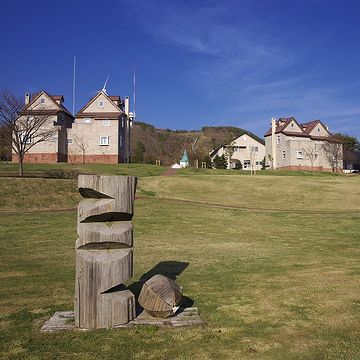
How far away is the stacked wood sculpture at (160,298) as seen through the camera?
20.7 ft

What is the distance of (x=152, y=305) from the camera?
6355 mm

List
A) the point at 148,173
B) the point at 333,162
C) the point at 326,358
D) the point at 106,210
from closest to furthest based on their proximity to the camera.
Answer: the point at 326,358 → the point at 106,210 → the point at 148,173 → the point at 333,162

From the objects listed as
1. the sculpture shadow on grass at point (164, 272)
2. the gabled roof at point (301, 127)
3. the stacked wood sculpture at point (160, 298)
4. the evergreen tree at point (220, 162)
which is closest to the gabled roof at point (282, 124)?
the gabled roof at point (301, 127)

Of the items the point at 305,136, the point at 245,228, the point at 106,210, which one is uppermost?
the point at 305,136

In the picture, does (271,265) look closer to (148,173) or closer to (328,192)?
(328,192)

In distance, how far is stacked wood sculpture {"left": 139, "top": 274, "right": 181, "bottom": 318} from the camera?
6301 mm

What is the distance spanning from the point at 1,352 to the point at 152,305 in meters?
2.25

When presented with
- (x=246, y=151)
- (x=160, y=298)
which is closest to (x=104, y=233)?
(x=160, y=298)

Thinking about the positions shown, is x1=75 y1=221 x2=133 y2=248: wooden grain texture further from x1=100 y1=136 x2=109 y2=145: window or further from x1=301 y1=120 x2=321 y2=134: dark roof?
x1=301 y1=120 x2=321 y2=134: dark roof

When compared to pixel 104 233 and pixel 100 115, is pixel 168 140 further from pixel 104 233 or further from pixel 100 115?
pixel 104 233

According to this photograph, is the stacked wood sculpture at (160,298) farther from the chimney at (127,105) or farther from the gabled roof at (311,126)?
the gabled roof at (311,126)

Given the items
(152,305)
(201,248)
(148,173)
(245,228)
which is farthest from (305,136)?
(152,305)

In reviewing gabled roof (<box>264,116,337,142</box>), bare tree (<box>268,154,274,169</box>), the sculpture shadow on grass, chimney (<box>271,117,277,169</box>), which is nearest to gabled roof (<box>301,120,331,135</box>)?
gabled roof (<box>264,116,337,142</box>)

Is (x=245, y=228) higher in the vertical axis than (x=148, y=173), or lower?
lower
